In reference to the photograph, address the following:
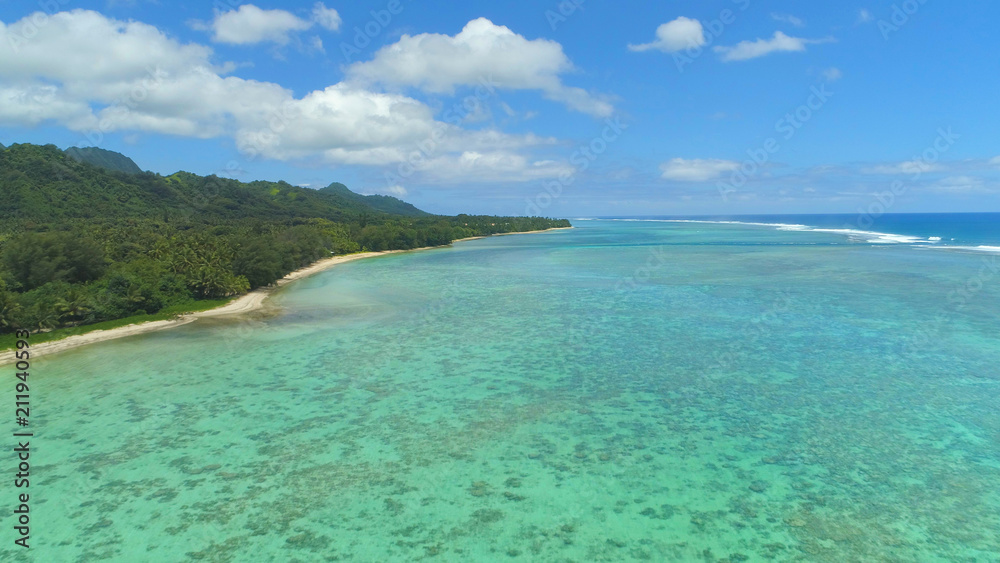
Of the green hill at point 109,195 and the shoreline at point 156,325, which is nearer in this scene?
the shoreline at point 156,325

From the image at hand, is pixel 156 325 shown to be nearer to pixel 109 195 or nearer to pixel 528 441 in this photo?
pixel 528 441

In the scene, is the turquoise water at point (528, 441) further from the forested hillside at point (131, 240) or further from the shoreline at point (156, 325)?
the forested hillside at point (131, 240)

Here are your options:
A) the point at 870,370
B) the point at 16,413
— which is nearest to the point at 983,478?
the point at 870,370

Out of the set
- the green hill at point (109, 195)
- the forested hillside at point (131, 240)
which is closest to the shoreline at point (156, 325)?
the forested hillside at point (131, 240)

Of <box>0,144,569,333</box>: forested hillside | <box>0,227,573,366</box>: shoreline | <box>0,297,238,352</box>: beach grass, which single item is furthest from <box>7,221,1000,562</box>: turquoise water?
<box>0,144,569,333</box>: forested hillside

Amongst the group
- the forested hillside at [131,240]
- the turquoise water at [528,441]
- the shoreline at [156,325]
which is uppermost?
the forested hillside at [131,240]

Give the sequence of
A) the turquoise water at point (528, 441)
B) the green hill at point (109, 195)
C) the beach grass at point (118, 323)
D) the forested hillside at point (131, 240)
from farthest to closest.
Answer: the green hill at point (109, 195), the forested hillside at point (131, 240), the beach grass at point (118, 323), the turquoise water at point (528, 441)

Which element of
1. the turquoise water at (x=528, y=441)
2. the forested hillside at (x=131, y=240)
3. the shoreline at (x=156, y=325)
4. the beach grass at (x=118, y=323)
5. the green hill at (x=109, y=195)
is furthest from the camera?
the green hill at (x=109, y=195)
